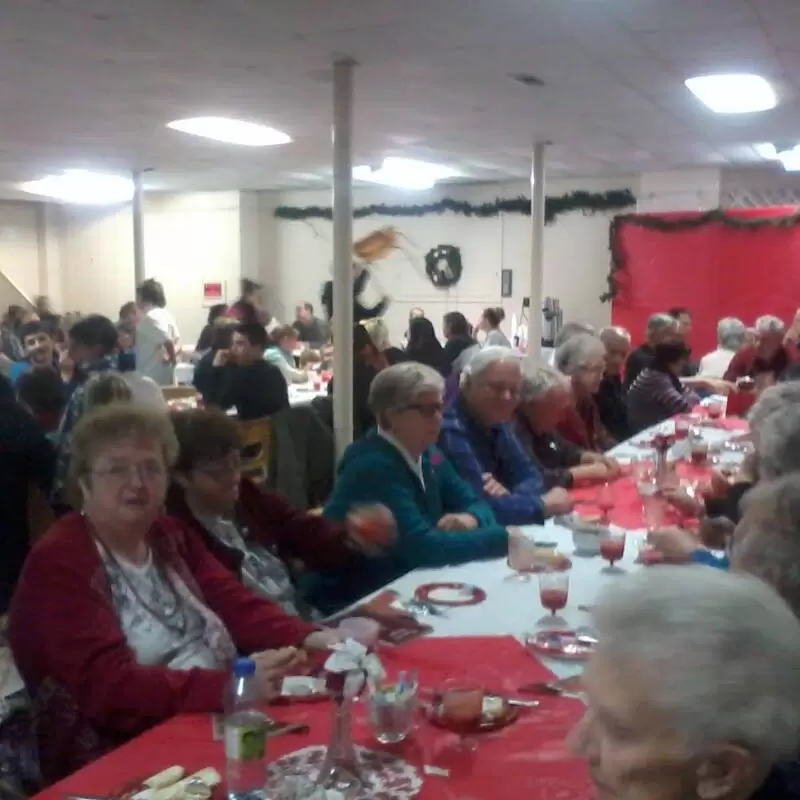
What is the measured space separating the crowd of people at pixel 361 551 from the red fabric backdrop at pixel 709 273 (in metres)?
4.93

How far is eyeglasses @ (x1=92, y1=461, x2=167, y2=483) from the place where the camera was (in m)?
2.12

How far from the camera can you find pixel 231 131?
7320mm

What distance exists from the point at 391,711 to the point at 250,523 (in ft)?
4.22

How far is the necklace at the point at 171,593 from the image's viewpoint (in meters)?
2.08

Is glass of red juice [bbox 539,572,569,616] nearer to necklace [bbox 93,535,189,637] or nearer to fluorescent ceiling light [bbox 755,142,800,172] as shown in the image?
necklace [bbox 93,535,189,637]

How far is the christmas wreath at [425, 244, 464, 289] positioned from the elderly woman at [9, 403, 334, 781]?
30.3 feet

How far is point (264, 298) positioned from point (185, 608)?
34.2 ft

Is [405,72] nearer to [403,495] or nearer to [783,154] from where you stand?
[403,495]

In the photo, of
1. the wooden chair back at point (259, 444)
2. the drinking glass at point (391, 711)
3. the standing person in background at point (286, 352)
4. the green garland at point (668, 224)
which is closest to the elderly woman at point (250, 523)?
the drinking glass at point (391, 711)

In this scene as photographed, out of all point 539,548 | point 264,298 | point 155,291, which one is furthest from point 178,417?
point 264,298

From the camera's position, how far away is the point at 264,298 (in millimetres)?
12398

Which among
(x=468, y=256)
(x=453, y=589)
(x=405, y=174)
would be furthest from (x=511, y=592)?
(x=468, y=256)

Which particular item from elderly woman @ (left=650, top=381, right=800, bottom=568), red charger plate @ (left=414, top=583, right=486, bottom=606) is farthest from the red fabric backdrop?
red charger plate @ (left=414, top=583, right=486, bottom=606)

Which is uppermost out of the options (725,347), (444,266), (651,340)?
(444,266)
